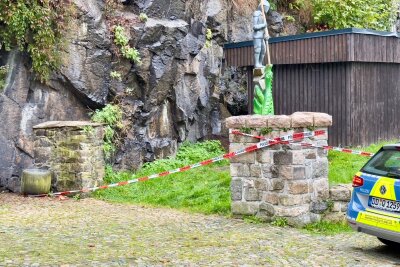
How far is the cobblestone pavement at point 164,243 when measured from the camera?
299 inches

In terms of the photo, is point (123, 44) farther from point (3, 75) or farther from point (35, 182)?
point (35, 182)

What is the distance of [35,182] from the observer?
42.8ft

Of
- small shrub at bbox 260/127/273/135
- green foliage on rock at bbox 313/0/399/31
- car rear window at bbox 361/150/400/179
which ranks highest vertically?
green foliage on rock at bbox 313/0/399/31

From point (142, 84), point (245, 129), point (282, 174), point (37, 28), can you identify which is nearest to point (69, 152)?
point (37, 28)

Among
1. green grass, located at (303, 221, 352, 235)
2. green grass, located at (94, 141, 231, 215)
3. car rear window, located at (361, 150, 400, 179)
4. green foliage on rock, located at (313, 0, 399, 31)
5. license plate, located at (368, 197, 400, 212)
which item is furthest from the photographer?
green foliage on rock, located at (313, 0, 399, 31)

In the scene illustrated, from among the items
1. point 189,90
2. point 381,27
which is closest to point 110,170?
point 189,90

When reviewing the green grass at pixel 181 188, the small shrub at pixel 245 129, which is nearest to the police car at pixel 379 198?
the small shrub at pixel 245 129

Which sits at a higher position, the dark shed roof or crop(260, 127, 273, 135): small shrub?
the dark shed roof

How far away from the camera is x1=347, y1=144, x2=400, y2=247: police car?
761cm

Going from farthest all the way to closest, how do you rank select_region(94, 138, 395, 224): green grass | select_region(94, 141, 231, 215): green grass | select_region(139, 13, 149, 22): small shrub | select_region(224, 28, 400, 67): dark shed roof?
1. select_region(139, 13, 149, 22): small shrub
2. select_region(224, 28, 400, 67): dark shed roof
3. select_region(94, 141, 231, 215): green grass
4. select_region(94, 138, 395, 224): green grass

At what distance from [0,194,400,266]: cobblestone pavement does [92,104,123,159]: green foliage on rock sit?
4111 millimetres

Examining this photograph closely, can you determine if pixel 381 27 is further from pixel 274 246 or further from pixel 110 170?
pixel 274 246

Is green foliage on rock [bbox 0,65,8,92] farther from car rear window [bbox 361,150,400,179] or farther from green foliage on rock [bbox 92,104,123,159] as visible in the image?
car rear window [bbox 361,150,400,179]

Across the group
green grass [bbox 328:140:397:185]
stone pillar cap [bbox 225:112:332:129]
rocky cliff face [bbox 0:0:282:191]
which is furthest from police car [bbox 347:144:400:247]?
rocky cliff face [bbox 0:0:282:191]
